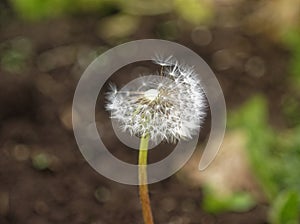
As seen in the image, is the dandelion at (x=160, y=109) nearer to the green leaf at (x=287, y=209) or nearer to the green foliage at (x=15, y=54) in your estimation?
the green leaf at (x=287, y=209)

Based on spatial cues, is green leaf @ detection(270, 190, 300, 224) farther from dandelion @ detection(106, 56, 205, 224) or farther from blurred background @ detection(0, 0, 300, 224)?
dandelion @ detection(106, 56, 205, 224)

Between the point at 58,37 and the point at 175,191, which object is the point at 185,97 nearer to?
the point at 175,191

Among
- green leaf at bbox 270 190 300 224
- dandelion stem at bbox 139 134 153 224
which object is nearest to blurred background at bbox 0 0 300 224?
green leaf at bbox 270 190 300 224

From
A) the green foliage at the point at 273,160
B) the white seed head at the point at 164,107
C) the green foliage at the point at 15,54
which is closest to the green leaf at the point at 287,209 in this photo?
the green foliage at the point at 273,160

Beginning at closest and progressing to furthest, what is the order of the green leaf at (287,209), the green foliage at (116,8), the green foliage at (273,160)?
1. the green leaf at (287,209)
2. the green foliage at (273,160)
3. the green foliage at (116,8)

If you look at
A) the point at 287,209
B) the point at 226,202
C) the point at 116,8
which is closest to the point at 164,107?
the point at 287,209

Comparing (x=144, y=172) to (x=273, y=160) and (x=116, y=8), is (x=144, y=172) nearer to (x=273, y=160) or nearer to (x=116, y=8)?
(x=273, y=160)

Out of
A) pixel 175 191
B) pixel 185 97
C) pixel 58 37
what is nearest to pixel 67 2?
pixel 58 37
